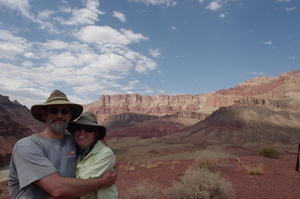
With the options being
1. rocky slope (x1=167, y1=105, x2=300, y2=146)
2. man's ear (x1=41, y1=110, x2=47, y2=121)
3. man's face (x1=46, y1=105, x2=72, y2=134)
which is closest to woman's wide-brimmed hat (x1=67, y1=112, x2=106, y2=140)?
man's face (x1=46, y1=105, x2=72, y2=134)

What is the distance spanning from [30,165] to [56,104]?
764 mm

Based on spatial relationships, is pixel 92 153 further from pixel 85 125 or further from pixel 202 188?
pixel 202 188

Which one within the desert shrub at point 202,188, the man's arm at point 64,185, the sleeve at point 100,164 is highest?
the sleeve at point 100,164

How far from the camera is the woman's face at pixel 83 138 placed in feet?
9.17

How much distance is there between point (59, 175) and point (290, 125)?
65856 millimetres

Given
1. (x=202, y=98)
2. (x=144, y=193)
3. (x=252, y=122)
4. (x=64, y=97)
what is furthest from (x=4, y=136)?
(x=202, y=98)

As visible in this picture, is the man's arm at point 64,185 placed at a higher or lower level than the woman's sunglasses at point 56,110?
lower

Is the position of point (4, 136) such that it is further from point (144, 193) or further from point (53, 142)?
point (53, 142)

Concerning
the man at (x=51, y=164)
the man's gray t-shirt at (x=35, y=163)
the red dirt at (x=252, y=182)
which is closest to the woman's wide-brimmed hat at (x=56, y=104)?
the man at (x=51, y=164)

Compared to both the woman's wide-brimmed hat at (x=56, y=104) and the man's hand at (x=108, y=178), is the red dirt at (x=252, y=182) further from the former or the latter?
the man's hand at (x=108, y=178)

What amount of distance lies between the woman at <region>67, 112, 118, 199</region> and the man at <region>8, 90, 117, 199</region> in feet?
0.26

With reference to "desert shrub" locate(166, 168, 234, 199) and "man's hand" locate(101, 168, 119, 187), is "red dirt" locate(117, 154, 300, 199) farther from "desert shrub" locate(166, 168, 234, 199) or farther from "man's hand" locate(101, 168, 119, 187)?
"man's hand" locate(101, 168, 119, 187)

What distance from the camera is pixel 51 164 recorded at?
92.4 inches

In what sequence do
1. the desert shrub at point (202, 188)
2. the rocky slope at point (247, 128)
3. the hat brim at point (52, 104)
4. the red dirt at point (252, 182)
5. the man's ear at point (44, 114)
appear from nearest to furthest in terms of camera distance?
the hat brim at point (52, 104) → the man's ear at point (44, 114) → the desert shrub at point (202, 188) → the red dirt at point (252, 182) → the rocky slope at point (247, 128)
